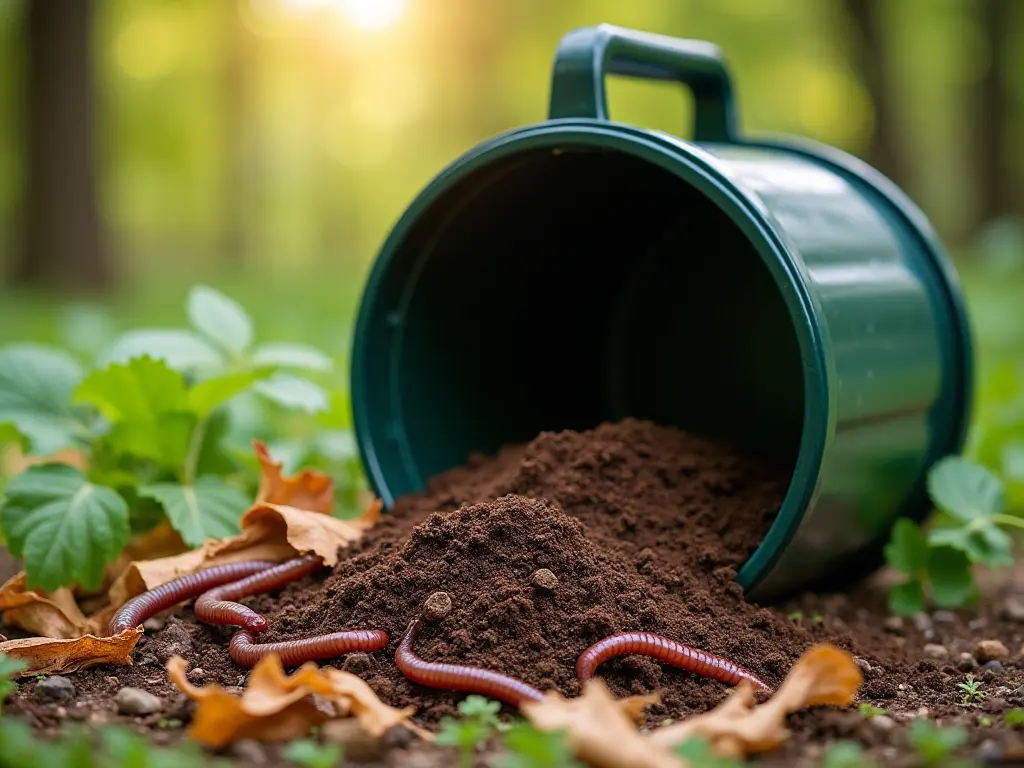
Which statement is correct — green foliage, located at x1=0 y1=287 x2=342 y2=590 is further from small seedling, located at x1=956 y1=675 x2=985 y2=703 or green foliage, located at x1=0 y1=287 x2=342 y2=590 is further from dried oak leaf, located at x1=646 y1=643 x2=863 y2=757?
small seedling, located at x1=956 y1=675 x2=985 y2=703

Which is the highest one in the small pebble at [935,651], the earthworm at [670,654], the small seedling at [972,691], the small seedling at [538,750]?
the small seedling at [538,750]

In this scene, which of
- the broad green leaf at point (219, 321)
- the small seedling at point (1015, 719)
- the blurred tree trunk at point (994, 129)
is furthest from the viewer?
the blurred tree trunk at point (994, 129)

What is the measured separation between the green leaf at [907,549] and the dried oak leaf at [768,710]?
1128 millimetres

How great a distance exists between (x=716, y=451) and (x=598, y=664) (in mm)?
1274

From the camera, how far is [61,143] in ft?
42.9

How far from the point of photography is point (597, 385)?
15.3ft

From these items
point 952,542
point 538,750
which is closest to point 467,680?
point 538,750

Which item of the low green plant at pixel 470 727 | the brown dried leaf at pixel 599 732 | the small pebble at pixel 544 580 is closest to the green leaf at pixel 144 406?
the small pebble at pixel 544 580

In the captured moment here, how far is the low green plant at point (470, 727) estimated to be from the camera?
2133mm

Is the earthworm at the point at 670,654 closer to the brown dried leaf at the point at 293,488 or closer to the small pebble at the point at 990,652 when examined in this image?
the small pebble at the point at 990,652

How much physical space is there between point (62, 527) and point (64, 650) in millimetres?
474

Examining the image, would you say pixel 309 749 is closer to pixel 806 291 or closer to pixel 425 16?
pixel 806 291

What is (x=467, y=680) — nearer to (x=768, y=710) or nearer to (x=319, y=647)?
(x=319, y=647)

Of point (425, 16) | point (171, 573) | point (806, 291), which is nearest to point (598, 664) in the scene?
point (806, 291)
